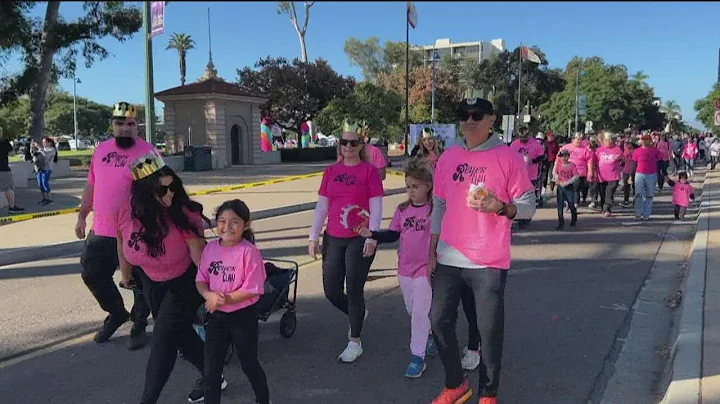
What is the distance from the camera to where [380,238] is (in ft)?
13.7

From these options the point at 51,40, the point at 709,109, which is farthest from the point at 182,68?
the point at 709,109

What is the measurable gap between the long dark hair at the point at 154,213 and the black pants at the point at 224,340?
0.53 m

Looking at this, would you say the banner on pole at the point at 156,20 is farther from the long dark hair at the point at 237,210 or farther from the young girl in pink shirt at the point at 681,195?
the young girl in pink shirt at the point at 681,195

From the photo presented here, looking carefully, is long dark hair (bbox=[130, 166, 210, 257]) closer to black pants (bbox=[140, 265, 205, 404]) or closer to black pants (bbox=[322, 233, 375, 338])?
black pants (bbox=[140, 265, 205, 404])

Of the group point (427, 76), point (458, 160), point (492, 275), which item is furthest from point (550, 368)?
point (427, 76)

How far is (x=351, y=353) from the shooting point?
177 inches

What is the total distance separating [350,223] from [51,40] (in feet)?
93.3

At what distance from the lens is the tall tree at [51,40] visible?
26906mm

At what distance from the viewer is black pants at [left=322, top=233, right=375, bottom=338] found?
170 inches

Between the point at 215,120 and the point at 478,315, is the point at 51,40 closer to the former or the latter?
the point at 215,120

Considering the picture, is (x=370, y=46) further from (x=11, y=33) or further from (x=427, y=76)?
(x=11, y=33)

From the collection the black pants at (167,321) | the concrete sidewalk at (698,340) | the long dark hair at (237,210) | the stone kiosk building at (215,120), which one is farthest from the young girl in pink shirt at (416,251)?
the stone kiosk building at (215,120)

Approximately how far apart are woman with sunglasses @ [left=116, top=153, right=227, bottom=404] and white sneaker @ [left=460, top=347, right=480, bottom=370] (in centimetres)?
207

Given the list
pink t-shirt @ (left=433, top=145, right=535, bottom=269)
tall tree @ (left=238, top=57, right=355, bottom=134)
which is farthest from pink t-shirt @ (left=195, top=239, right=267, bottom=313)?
tall tree @ (left=238, top=57, right=355, bottom=134)
